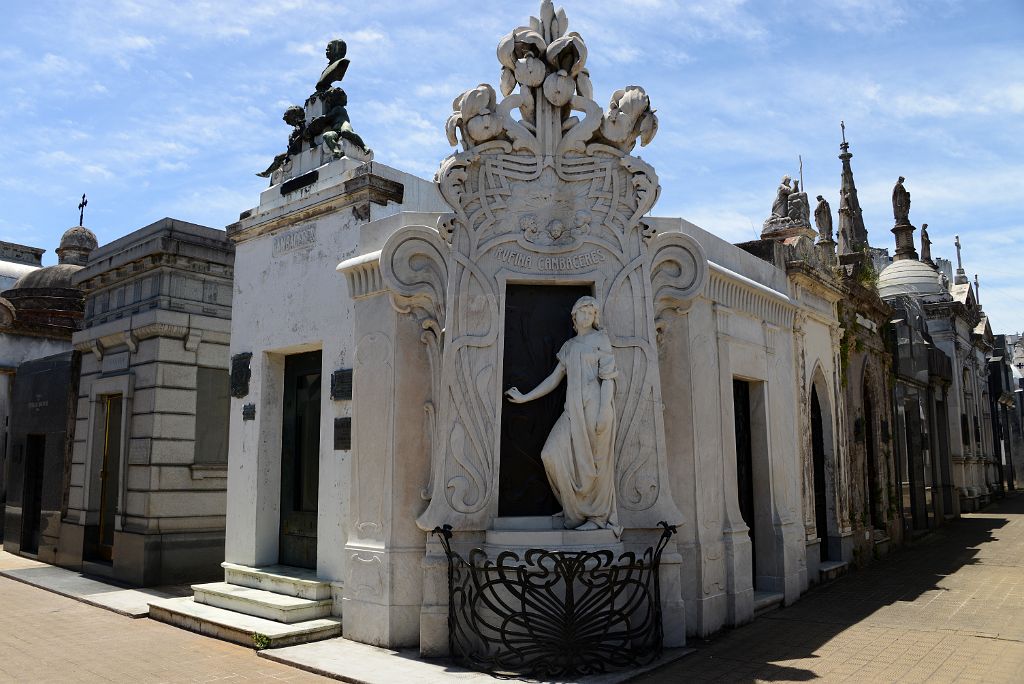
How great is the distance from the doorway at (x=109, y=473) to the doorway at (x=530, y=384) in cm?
788

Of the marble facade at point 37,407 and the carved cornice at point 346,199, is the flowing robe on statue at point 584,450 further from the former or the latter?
the marble facade at point 37,407

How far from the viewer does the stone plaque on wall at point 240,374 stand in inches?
373

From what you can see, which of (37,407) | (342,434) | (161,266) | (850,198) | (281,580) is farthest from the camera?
(850,198)

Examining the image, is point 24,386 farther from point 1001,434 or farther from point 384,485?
point 1001,434

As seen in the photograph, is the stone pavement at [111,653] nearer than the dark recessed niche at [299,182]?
Yes

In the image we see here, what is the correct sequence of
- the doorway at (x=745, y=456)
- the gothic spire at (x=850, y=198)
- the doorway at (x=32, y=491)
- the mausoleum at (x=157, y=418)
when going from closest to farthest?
1. the doorway at (x=745, y=456)
2. the mausoleum at (x=157, y=418)
3. the doorway at (x=32, y=491)
4. the gothic spire at (x=850, y=198)

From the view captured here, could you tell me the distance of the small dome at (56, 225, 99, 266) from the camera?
23562 mm

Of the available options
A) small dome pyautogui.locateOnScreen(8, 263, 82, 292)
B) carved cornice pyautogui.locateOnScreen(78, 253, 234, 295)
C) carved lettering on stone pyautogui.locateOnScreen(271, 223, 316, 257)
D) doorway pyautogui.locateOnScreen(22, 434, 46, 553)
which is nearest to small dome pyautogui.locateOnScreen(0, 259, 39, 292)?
small dome pyautogui.locateOnScreen(8, 263, 82, 292)

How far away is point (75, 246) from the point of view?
23.9 m

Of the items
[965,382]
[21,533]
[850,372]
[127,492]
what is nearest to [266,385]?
[127,492]

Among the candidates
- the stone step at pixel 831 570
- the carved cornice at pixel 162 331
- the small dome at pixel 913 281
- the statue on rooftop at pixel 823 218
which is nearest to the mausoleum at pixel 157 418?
the carved cornice at pixel 162 331

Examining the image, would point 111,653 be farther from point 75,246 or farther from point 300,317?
point 75,246

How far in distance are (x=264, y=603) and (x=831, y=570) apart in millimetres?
7666

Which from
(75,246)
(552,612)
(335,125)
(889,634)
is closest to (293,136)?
(335,125)
